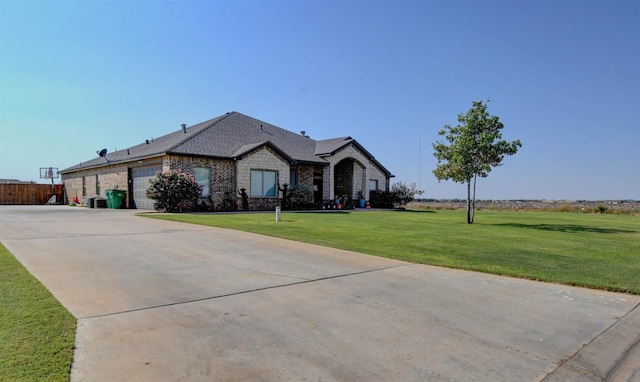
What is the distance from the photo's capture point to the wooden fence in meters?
34.7

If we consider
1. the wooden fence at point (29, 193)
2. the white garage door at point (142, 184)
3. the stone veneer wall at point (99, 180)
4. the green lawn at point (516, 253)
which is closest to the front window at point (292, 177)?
the white garage door at point (142, 184)

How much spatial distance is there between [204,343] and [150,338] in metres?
0.54

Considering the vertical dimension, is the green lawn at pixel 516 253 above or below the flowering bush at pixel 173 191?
below

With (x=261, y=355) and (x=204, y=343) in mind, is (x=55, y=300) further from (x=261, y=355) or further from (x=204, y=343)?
(x=261, y=355)

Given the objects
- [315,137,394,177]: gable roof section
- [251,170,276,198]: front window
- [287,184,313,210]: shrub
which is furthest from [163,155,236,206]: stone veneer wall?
[315,137,394,177]: gable roof section

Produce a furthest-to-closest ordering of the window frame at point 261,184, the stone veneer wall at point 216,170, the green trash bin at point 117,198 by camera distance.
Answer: the green trash bin at point 117,198 < the window frame at point 261,184 < the stone veneer wall at point 216,170

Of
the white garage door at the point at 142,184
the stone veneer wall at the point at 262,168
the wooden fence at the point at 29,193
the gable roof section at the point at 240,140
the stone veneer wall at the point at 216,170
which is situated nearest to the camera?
the stone veneer wall at the point at 216,170

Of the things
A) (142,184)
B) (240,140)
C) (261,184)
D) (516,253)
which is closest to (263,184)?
(261,184)

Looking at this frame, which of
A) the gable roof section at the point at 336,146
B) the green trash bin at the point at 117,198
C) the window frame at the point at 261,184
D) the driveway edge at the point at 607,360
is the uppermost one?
the gable roof section at the point at 336,146

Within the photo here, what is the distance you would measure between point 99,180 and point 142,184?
329 inches

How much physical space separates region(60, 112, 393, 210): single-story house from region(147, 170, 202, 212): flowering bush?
1253 millimetres

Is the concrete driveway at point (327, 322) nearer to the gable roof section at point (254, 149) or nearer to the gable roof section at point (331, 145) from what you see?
the gable roof section at point (254, 149)

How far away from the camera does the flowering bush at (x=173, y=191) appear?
65.3 ft

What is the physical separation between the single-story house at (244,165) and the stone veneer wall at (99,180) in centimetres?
7
